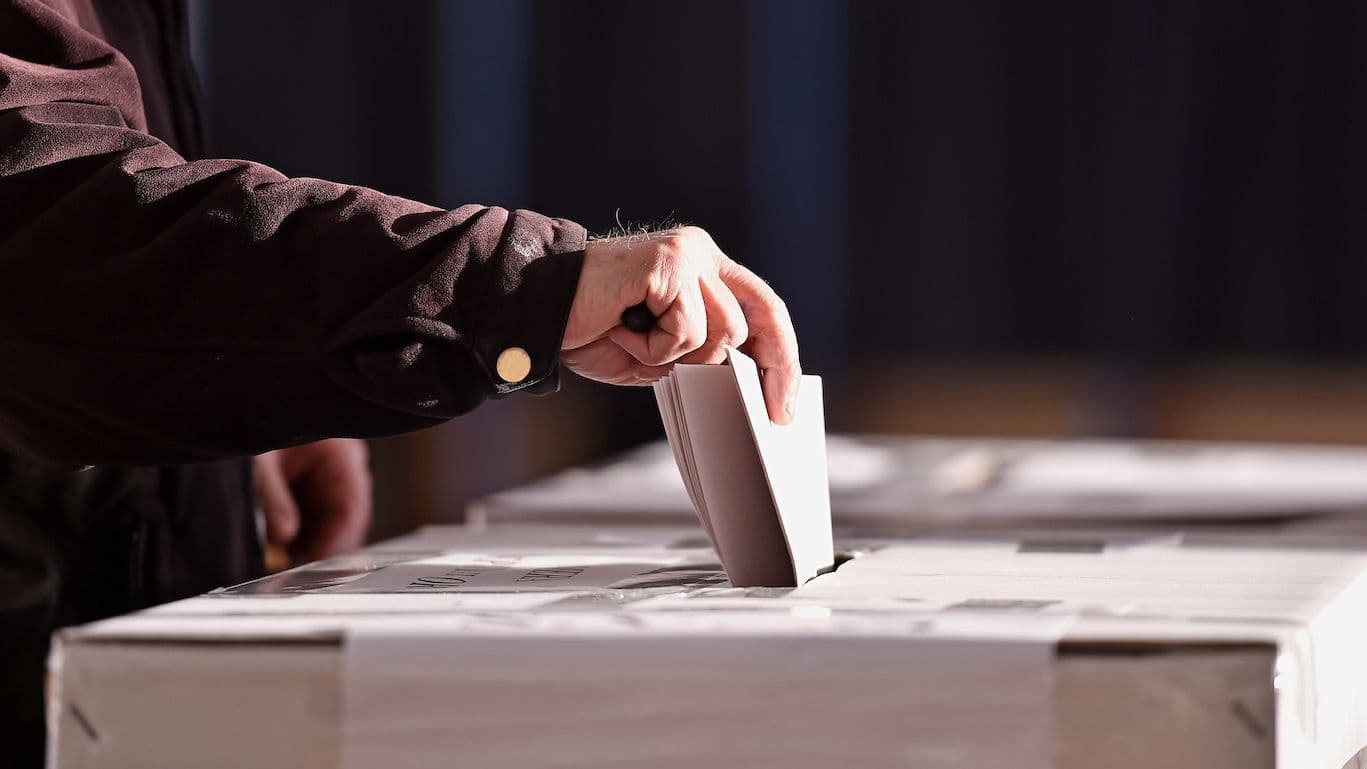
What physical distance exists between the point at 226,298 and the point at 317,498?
670mm

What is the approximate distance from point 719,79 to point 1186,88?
29.4 inches

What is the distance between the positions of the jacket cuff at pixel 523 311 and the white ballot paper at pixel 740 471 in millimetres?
84

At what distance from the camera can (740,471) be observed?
2.68ft

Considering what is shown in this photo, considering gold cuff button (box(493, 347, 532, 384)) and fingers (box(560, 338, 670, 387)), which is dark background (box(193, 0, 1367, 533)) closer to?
fingers (box(560, 338, 670, 387))

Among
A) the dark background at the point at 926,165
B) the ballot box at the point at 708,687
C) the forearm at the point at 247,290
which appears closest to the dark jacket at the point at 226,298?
the forearm at the point at 247,290

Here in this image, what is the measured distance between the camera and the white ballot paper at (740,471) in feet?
2.60

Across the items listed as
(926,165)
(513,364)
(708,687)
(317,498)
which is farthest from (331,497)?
(926,165)

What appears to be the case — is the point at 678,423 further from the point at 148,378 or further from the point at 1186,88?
the point at 1186,88

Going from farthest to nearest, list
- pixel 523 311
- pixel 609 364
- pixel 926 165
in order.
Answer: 1. pixel 926 165
2. pixel 609 364
3. pixel 523 311

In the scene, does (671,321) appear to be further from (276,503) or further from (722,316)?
(276,503)

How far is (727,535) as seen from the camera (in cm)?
81

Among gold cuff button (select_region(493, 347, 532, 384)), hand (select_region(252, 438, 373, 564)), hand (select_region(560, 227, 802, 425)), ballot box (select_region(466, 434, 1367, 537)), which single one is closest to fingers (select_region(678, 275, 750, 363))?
hand (select_region(560, 227, 802, 425))

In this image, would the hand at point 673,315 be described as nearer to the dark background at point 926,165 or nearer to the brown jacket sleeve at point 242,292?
the brown jacket sleeve at point 242,292

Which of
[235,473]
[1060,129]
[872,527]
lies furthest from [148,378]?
[1060,129]
